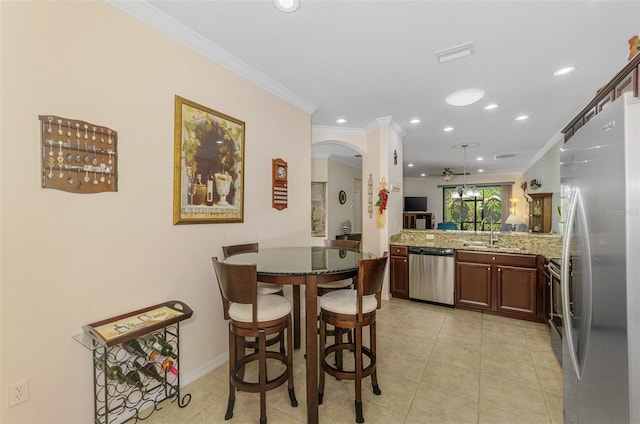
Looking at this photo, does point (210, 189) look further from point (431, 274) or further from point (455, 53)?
point (431, 274)

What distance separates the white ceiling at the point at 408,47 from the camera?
6.29 feet

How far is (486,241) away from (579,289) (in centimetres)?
319

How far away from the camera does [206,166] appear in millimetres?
2322

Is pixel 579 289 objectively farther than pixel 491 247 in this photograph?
No

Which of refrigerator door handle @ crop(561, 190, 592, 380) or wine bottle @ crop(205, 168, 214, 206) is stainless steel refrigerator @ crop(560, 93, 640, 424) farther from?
wine bottle @ crop(205, 168, 214, 206)

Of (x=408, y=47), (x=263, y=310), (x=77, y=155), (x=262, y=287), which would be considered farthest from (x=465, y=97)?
(x=77, y=155)

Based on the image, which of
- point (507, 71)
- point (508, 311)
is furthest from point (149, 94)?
point (508, 311)

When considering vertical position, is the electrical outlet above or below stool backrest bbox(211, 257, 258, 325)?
below

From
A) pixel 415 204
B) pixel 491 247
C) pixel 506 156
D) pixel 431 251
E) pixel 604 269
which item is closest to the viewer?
pixel 604 269

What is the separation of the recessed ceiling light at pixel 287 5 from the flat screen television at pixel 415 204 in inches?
379

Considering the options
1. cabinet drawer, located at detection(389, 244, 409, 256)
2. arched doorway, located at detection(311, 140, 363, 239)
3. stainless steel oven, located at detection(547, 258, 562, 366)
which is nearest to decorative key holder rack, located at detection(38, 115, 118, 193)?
cabinet drawer, located at detection(389, 244, 409, 256)

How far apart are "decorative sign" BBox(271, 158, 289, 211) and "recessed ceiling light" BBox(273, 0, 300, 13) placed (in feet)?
4.73

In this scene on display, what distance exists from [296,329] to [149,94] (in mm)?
2325

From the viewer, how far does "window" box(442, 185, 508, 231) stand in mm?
9995
